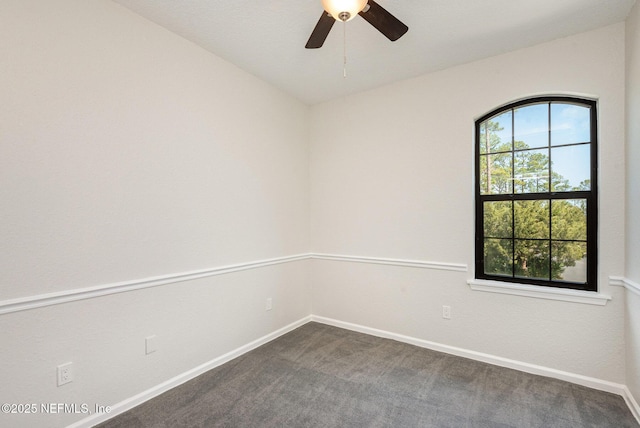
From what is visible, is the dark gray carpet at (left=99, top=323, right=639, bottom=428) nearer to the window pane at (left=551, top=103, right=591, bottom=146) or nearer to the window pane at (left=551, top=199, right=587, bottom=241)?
the window pane at (left=551, top=199, right=587, bottom=241)

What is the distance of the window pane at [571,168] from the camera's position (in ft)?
7.65

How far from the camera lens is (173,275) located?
7.53 ft

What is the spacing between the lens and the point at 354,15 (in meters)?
1.53

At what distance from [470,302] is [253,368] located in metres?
2.05

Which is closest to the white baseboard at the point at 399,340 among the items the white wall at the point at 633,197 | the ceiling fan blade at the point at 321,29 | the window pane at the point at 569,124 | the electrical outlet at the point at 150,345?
the white wall at the point at 633,197

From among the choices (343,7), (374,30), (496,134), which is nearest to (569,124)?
(496,134)

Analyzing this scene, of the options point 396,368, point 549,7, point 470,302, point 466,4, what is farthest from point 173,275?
point 549,7

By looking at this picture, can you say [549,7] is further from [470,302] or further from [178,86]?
[178,86]

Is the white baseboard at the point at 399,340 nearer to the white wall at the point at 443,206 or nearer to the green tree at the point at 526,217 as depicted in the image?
the white wall at the point at 443,206

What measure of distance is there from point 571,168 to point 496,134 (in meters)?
0.64

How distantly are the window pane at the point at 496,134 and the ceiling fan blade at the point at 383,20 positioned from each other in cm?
146

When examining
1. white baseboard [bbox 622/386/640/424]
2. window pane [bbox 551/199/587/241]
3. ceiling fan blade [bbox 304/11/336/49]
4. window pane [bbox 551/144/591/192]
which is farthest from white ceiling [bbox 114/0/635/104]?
white baseboard [bbox 622/386/640/424]

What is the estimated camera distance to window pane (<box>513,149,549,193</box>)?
248cm

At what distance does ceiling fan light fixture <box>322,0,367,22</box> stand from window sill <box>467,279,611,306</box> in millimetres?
2393
